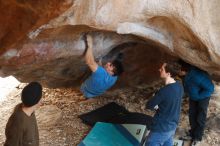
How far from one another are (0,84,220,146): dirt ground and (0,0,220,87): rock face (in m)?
0.42

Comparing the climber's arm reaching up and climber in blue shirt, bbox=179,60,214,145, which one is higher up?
the climber's arm reaching up

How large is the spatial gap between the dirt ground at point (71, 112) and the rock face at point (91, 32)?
0.42 meters

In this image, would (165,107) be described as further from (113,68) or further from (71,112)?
(71,112)

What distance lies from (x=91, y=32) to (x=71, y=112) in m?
1.58

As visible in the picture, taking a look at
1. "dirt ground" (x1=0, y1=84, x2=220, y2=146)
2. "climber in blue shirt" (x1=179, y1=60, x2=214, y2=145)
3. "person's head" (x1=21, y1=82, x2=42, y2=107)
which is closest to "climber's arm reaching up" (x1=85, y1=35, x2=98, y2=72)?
"person's head" (x1=21, y1=82, x2=42, y2=107)

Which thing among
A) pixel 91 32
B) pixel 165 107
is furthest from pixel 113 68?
pixel 165 107

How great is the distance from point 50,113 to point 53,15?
8.30 ft

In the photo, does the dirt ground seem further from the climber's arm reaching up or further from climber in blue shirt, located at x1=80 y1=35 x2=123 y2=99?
the climber's arm reaching up

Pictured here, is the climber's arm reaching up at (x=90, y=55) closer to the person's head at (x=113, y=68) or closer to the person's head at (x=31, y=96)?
the person's head at (x=113, y=68)

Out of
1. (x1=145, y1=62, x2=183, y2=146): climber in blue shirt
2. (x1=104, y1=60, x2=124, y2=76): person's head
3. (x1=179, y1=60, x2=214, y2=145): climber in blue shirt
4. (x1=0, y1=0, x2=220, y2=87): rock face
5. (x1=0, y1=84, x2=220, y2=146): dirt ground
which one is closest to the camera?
(x1=0, y1=0, x2=220, y2=87): rock face

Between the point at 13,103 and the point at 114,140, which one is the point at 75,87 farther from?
the point at 114,140

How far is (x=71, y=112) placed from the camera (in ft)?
18.3

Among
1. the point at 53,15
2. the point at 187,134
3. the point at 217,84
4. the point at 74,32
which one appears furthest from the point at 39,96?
the point at 217,84

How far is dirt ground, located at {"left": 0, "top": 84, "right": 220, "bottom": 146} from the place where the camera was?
5.07m
